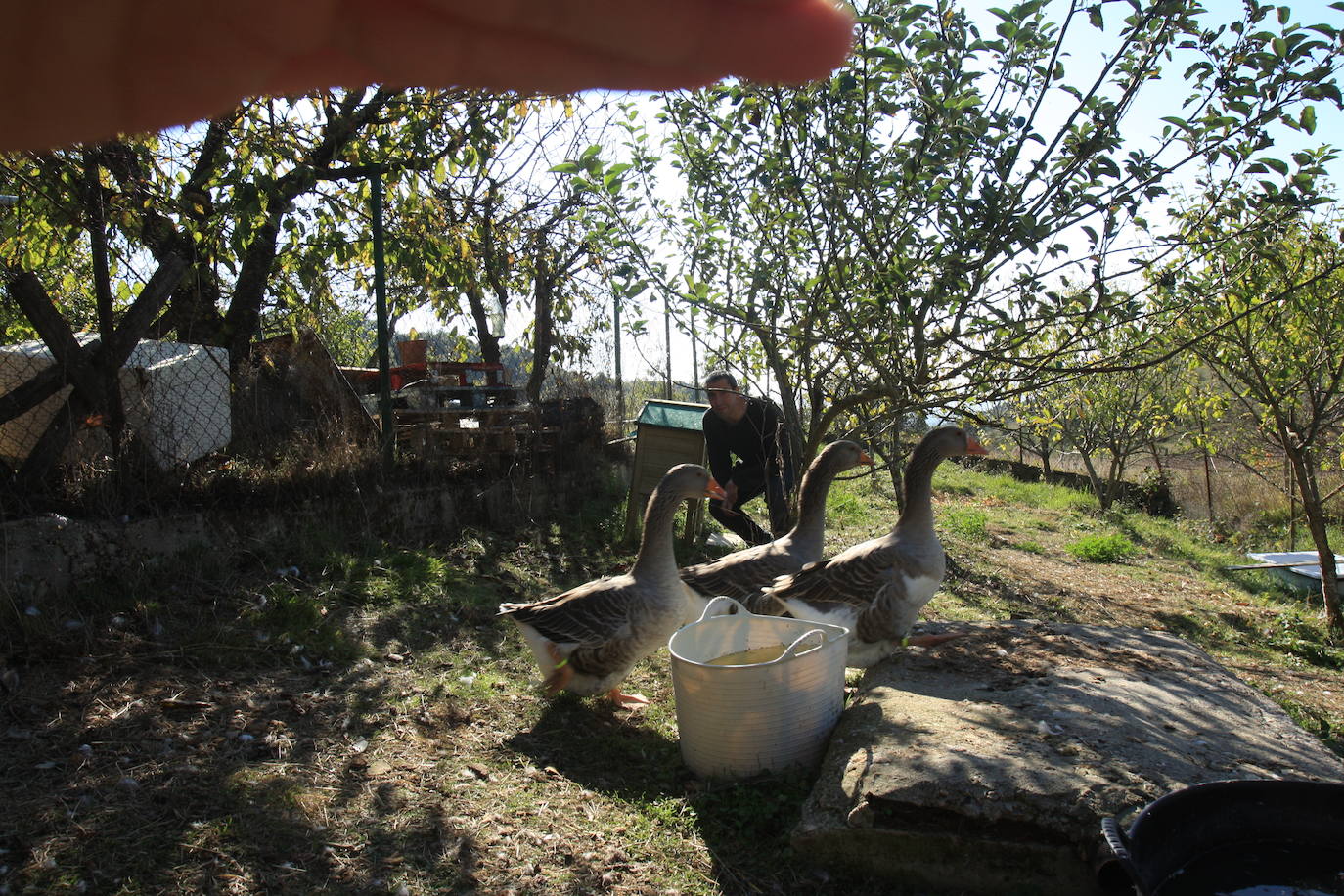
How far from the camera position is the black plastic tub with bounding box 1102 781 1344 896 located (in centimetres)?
242

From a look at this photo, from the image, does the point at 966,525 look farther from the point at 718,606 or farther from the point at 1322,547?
the point at 718,606

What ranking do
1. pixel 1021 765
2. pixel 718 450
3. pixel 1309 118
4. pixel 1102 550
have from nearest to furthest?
pixel 1021 765, pixel 1309 118, pixel 718 450, pixel 1102 550

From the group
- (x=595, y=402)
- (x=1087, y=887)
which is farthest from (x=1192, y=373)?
(x=1087, y=887)

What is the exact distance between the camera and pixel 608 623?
466 cm

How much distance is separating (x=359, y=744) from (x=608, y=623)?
1359mm

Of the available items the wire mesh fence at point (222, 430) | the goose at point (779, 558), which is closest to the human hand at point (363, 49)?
the goose at point (779, 558)

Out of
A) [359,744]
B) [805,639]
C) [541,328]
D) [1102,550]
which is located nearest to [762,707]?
[805,639]

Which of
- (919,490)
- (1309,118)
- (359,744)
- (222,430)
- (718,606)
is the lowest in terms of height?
(359,744)

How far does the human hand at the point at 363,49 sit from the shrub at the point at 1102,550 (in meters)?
10.5

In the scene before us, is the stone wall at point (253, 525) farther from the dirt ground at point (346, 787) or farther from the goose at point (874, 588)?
the goose at point (874, 588)

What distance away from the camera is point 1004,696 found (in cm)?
398

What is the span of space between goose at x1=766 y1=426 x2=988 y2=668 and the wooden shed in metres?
3.34

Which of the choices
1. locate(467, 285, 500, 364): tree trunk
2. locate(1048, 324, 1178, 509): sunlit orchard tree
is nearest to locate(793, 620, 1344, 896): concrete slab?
locate(467, 285, 500, 364): tree trunk

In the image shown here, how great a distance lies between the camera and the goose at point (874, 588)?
4898mm
